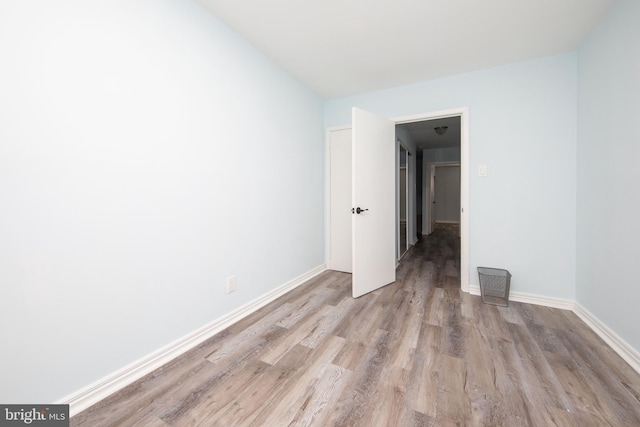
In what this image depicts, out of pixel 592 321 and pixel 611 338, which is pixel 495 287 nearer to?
pixel 592 321

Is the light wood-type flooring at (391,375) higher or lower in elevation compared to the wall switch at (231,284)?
lower

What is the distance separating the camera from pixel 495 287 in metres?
2.42

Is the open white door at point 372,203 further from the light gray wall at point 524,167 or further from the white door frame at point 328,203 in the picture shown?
the light gray wall at point 524,167

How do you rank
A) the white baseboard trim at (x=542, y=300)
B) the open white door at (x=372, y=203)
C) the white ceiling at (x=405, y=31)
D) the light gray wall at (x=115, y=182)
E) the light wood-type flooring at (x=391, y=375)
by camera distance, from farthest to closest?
the open white door at (x=372, y=203) < the white baseboard trim at (x=542, y=300) < the white ceiling at (x=405, y=31) < the light wood-type flooring at (x=391, y=375) < the light gray wall at (x=115, y=182)

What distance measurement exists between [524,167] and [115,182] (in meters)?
3.32

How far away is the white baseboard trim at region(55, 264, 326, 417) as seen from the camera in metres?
1.19

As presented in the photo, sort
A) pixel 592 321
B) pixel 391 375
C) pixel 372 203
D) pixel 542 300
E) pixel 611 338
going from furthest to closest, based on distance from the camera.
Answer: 1. pixel 372 203
2. pixel 542 300
3. pixel 592 321
4. pixel 611 338
5. pixel 391 375

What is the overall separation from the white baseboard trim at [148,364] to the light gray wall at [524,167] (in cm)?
246

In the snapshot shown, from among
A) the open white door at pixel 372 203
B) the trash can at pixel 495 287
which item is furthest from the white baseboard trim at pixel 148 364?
the trash can at pixel 495 287

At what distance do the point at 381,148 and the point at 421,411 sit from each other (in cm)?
238

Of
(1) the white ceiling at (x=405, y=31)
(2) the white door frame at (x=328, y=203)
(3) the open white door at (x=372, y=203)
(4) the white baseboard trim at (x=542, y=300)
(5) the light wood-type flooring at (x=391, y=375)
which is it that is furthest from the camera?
(2) the white door frame at (x=328, y=203)

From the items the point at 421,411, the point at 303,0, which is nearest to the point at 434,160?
the point at 303,0

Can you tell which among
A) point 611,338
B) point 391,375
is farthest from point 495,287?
point 391,375

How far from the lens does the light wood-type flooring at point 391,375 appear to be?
1.15 m
